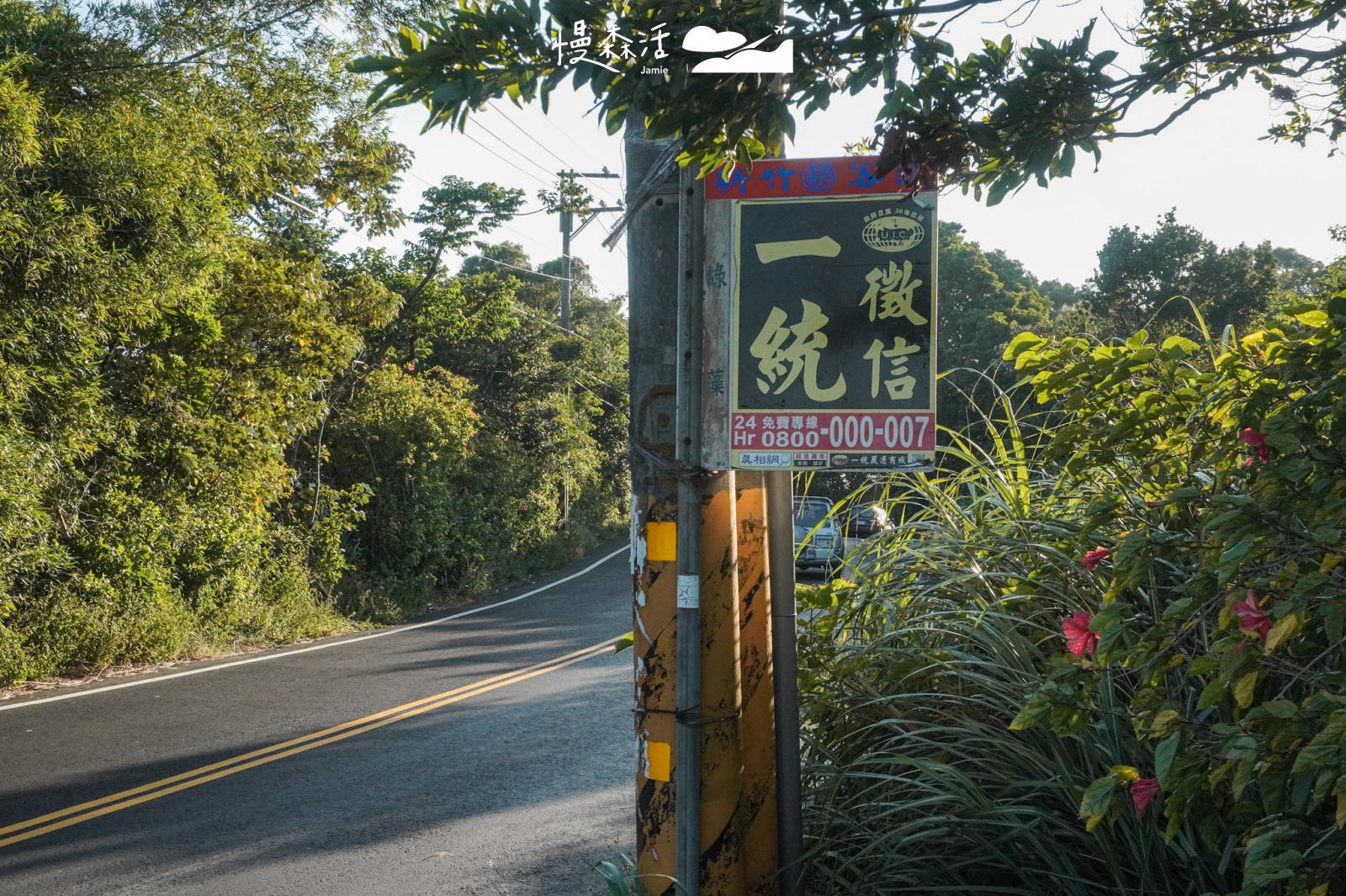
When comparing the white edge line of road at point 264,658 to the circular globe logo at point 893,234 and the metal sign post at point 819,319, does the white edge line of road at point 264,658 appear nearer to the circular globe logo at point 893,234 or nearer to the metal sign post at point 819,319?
the metal sign post at point 819,319

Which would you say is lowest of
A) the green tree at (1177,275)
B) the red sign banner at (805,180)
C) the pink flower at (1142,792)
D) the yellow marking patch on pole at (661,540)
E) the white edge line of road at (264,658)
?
the white edge line of road at (264,658)

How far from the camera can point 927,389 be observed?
3123 mm

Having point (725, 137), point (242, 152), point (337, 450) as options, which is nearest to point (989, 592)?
point (725, 137)

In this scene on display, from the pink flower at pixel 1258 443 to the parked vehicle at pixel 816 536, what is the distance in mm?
1981

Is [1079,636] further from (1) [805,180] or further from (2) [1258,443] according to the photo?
(1) [805,180]

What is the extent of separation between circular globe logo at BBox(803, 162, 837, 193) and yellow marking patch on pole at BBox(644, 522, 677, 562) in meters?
1.15

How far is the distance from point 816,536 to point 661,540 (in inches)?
532

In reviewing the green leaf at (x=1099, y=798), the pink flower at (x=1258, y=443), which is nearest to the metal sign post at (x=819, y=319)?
the pink flower at (x=1258, y=443)

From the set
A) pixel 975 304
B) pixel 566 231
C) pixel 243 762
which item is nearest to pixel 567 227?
pixel 566 231

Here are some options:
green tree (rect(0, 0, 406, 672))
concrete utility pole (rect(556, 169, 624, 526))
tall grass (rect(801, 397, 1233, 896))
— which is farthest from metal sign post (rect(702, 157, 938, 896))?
concrete utility pole (rect(556, 169, 624, 526))

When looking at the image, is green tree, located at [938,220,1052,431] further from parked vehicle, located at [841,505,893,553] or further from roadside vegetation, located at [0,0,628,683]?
parked vehicle, located at [841,505,893,553]

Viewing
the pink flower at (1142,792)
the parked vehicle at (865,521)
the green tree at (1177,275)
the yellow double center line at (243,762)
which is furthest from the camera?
the green tree at (1177,275)

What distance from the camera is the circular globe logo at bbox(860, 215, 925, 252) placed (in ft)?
10.4

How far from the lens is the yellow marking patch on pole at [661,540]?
3537 mm
